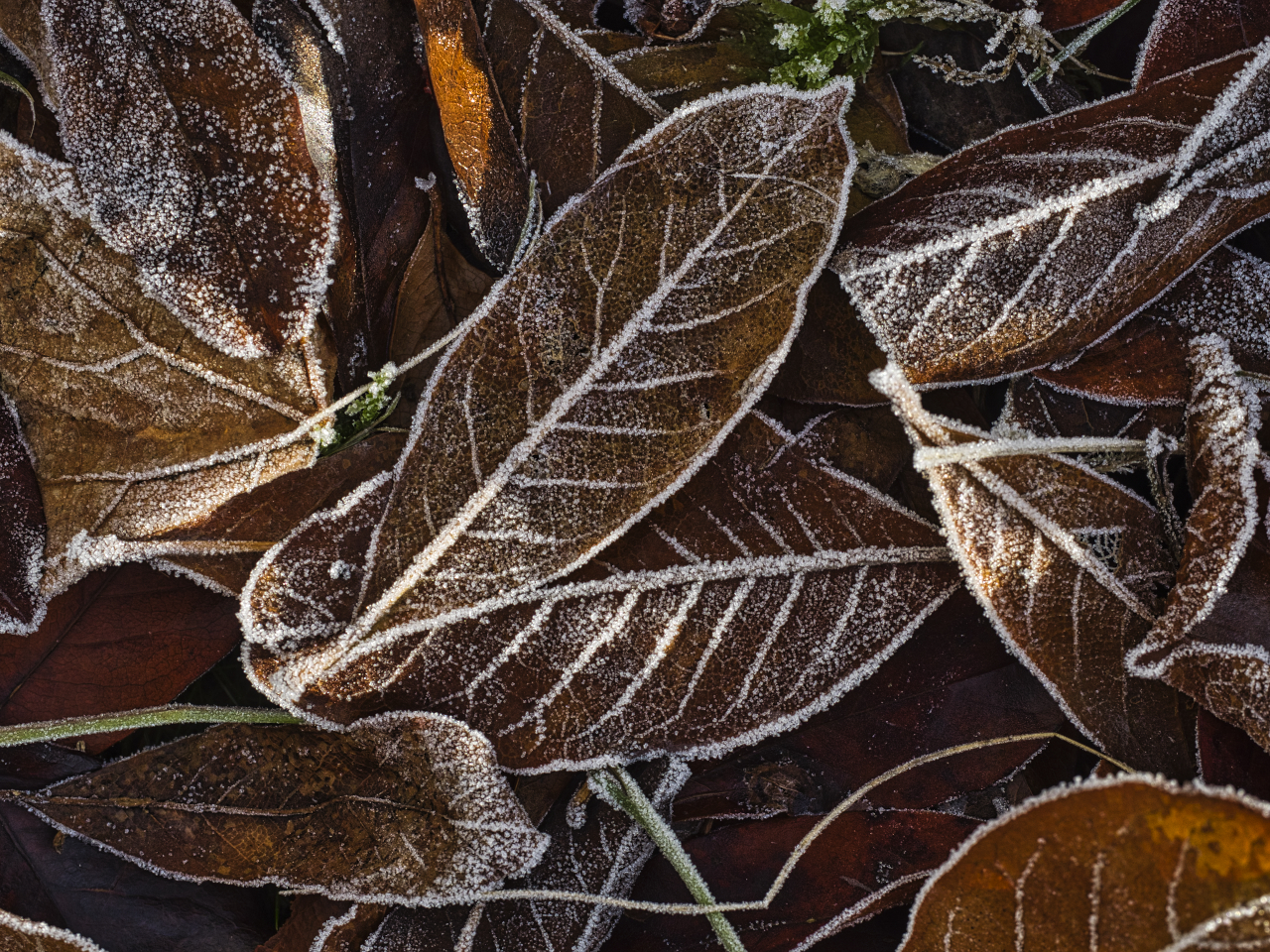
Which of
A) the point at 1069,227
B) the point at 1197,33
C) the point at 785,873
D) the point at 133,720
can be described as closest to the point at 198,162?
the point at 133,720

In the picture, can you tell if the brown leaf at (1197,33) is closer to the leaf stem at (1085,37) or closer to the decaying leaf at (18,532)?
the leaf stem at (1085,37)

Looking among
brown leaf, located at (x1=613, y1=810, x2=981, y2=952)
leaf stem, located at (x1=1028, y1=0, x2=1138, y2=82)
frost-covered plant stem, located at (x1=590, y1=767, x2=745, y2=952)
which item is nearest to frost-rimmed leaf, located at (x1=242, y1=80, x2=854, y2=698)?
frost-covered plant stem, located at (x1=590, y1=767, x2=745, y2=952)

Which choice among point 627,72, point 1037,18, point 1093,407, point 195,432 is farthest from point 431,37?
point 1093,407

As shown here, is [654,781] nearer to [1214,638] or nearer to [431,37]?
[1214,638]

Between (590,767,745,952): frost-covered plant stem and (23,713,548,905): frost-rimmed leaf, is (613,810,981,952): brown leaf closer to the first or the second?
(590,767,745,952): frost-covered plant stem

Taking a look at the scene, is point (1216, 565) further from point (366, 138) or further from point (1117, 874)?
point (366, 138)

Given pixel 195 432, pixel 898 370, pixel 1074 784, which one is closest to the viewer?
pixel 1074 784

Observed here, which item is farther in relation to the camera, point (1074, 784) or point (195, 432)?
point (195, 432)
